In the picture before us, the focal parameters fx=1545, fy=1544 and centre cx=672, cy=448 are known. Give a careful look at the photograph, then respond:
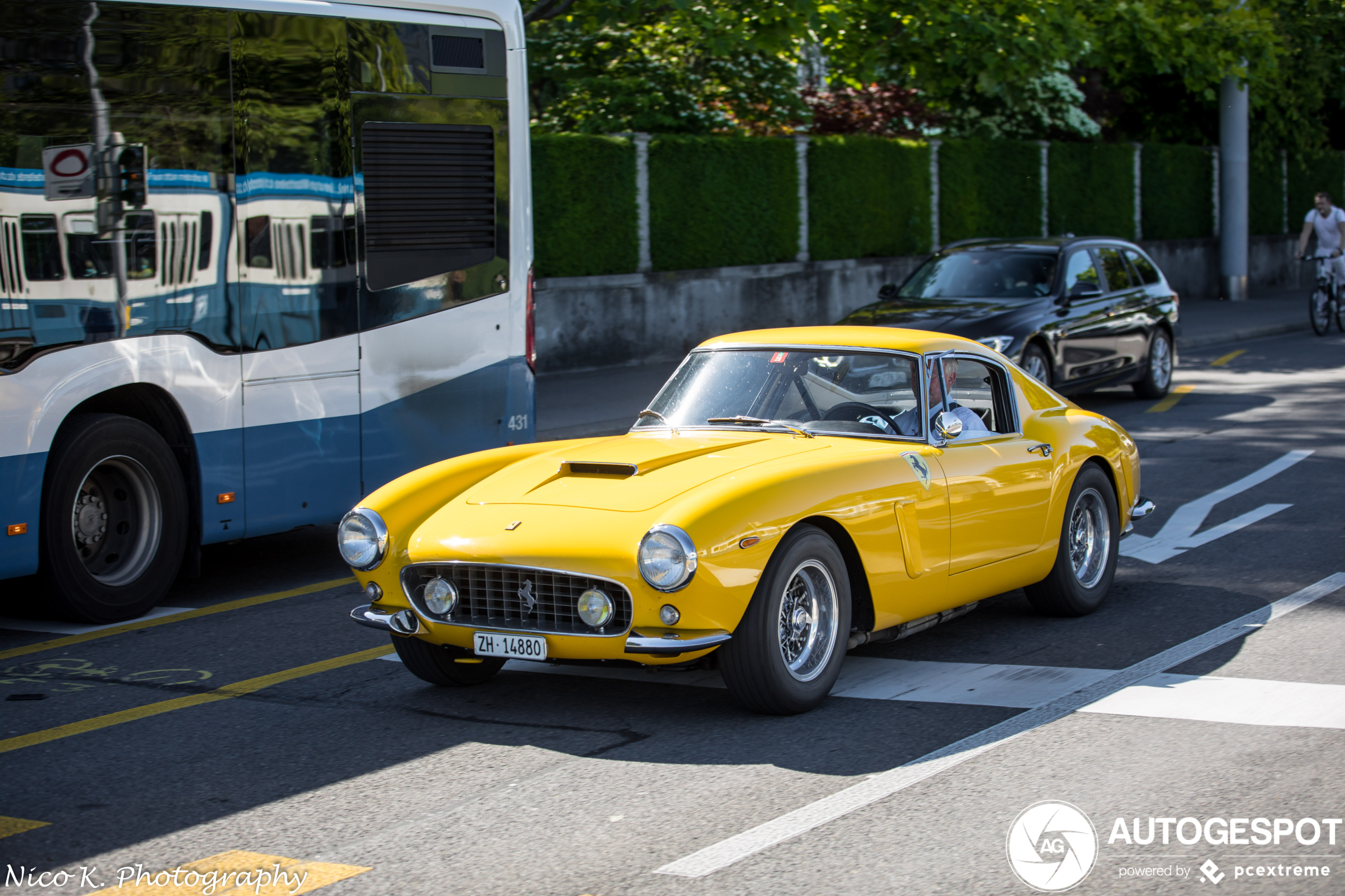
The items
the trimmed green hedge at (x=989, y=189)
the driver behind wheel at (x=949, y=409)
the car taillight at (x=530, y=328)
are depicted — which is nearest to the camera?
the driver behind wheel at (x=949, y=409)

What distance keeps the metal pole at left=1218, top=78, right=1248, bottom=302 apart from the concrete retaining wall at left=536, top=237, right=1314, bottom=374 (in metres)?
7.95

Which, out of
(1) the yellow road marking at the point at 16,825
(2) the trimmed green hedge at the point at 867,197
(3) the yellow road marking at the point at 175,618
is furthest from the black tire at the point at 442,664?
(2) the trimmed green hedge at the point at 867,197

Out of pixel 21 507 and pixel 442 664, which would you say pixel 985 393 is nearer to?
pixel 442 664

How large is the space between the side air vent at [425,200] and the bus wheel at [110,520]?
171 centimetres

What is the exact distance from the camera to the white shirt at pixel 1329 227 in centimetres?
2252

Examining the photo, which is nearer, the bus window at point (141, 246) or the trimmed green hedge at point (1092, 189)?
the bus window at point (141, 246)

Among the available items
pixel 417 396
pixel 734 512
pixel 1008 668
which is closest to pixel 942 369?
pixel 1008 668

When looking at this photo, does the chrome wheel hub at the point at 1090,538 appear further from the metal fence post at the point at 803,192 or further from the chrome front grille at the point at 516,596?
the metal fence post at the point at 803,192

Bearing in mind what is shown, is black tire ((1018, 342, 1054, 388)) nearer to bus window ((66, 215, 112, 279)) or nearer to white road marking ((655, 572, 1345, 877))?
white road marking ((655, 572, 1345, 877))

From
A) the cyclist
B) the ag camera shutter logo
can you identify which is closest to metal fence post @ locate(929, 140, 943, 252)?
the cyclist

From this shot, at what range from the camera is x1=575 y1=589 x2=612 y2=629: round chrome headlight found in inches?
212

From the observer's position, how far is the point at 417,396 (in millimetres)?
9102

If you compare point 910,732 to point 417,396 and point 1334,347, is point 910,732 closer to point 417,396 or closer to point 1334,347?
point 417,396

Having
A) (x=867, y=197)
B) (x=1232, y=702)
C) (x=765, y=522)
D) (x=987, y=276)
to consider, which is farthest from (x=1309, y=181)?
(x=765, y=522)
